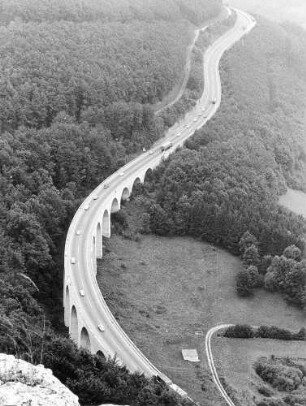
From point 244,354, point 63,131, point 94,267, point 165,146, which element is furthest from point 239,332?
point 165,146

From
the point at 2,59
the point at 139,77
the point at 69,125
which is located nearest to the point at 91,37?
the point at 139,77

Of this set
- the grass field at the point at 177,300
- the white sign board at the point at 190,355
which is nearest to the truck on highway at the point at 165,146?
the grass field at the point at 177,300

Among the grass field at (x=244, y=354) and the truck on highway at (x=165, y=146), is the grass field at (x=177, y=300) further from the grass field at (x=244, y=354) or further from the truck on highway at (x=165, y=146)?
the truck on highway at (x=165, y=146)

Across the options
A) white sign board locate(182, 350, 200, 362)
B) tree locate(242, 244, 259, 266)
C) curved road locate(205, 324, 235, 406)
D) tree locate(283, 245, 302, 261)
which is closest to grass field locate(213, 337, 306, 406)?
curved road locate(205, 324, 235, 406)

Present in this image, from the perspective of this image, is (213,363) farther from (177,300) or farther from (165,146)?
(165,146)

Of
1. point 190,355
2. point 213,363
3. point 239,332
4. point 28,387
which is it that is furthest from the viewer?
point 239,332

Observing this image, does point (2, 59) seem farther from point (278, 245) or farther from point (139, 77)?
point (278, 245)

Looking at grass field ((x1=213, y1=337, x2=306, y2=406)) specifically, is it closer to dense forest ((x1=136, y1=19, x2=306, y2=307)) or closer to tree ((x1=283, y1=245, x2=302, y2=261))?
dense forest ((x1=136, y1=19, x2=306, y2=307))
